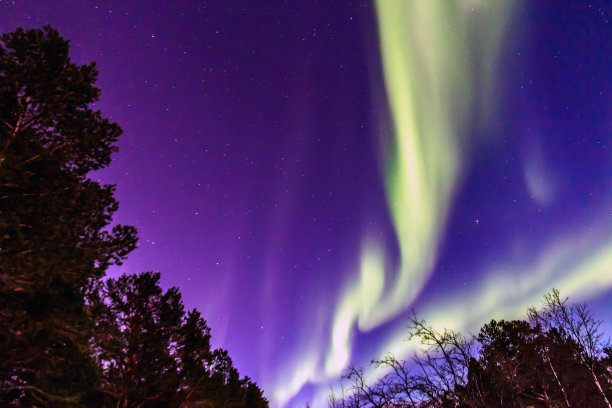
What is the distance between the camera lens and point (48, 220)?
28.1 feet

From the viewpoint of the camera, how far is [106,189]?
1020 cm

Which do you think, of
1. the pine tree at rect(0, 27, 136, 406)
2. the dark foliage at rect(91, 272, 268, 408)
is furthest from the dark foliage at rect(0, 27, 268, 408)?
the dark foliage at rect(91, 272, 268, 408)

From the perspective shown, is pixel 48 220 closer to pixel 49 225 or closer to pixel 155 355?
pixel 49 225

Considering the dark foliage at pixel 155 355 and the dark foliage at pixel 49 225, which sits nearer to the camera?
the dark foliage at pixel 49 225

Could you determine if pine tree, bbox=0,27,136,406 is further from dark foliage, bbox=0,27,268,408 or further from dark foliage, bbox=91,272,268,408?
dark foliage, bbox=91,272,268,408

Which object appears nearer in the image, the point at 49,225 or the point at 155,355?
the point at 49,225

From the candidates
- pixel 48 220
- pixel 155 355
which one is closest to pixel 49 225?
pixel 48 220

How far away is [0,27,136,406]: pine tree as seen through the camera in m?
7.61

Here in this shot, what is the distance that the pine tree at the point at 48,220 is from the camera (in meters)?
7.61

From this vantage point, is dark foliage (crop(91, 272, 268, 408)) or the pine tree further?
dark foliage (crop(91, 272, 268, 408))

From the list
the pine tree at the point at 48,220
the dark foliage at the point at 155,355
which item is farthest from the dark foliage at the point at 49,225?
the dark foliage at the point at 155,355

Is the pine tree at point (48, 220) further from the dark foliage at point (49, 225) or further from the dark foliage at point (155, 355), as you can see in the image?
the dark foliage at point (155, 355)

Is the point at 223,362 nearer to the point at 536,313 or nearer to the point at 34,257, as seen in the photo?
the point at 34,257

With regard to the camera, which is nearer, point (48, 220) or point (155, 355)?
point (48, 220)
